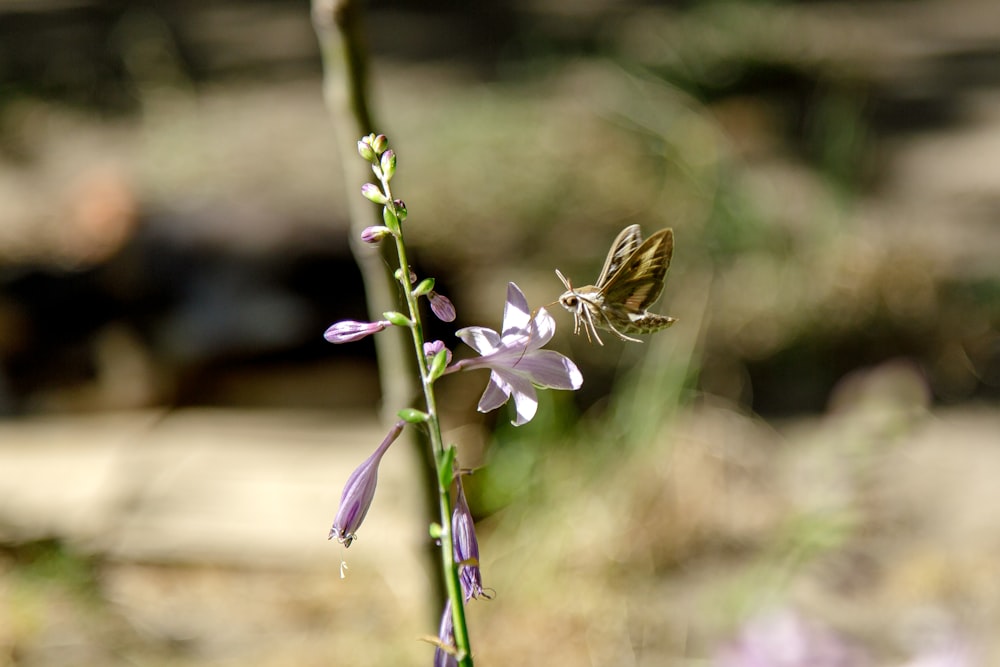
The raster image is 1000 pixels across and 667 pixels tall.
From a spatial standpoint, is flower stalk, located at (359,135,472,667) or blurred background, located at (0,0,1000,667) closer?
flower stalk, located at (359,135,472,667)

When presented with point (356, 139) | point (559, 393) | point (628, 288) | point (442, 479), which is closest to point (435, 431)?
point (442, 479)

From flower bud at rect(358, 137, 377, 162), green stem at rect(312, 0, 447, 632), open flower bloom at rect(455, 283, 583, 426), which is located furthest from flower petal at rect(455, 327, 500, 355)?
green stem at rect(312, 0, 447, 632)

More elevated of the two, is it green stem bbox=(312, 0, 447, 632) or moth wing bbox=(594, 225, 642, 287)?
green stem bbox=(312, 0, 447, 632)

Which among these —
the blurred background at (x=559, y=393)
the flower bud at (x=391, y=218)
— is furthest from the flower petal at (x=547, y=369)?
the blurred background at (x=559, y=393)

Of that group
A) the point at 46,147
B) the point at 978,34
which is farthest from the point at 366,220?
the point at 978,34

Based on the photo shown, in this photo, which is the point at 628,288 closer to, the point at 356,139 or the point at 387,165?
the point at 387,165

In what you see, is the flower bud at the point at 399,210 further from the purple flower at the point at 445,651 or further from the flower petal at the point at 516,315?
the purple flower at the point at 445,651

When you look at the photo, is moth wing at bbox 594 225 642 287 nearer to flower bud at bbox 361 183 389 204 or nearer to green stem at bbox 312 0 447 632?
flower bud at bbox 361 183 389 204
